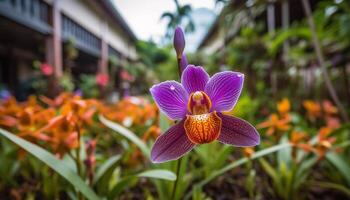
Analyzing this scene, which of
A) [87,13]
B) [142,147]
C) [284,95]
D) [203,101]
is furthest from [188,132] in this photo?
[87,13]

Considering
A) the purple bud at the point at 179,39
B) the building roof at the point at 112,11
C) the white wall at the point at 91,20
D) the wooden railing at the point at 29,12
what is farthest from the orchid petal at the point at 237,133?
the building roof at the point at 112,11

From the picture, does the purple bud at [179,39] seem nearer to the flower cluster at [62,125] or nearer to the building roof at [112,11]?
the flower cluster at [62,125]

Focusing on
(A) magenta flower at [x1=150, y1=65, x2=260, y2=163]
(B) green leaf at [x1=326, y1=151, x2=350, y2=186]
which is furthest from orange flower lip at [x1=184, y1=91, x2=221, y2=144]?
(B) green leaf at [x1=326, y1=151, x2=350, y2=186]

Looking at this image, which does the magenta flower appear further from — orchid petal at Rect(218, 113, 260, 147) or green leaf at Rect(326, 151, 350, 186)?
green leaf at Rect(326, 151, 350, 186)

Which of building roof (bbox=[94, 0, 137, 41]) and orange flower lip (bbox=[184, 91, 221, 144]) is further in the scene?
building roof (bbox=[94, 0, 137, 41])

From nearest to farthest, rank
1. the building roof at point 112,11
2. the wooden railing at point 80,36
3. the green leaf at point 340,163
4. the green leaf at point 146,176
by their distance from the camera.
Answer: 1. the green leaf at point 146,176
2. the green leaf at point 340,163
3. the wooden railing at point 80,36
4. the building roof at point 112,11

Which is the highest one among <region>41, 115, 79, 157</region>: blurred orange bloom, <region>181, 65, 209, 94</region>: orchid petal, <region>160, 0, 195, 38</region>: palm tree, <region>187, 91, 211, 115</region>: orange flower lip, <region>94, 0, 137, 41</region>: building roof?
<region>94, 0, 137, 41</region>: building roof

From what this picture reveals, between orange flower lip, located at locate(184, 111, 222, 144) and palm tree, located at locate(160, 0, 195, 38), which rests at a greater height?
palm tree, located at locate(160, 0, 195, 38)
